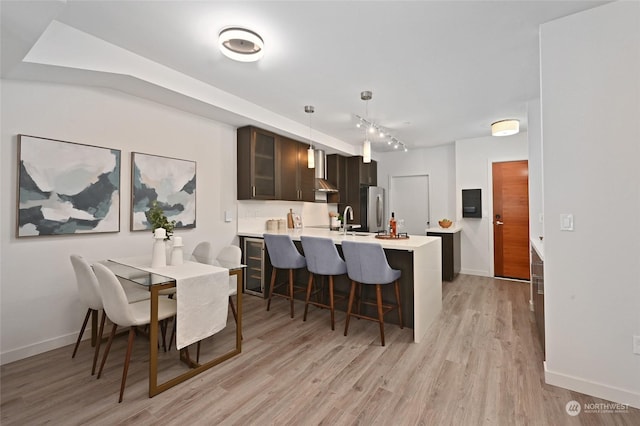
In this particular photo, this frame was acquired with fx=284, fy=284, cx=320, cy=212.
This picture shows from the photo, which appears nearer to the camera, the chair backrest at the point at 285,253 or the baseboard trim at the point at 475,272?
the chair backrest at the point at 285,253

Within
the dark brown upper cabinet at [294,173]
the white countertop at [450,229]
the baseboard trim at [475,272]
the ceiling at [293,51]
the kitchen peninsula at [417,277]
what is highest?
the ceiling at [293,51]

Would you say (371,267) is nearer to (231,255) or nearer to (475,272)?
(231,255)

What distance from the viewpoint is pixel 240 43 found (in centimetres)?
224

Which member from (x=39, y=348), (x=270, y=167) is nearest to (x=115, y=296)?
(x=39, y=348)

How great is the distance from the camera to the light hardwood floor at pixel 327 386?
1682 mm

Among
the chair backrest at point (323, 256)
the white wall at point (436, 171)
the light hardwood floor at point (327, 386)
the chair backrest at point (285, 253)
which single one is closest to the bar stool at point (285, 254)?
the chair backrest at point (285, 253)

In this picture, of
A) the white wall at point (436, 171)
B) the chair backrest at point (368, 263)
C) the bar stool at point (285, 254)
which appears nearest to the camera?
the chair backrest at point (368, 263)

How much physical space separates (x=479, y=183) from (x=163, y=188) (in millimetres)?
5094

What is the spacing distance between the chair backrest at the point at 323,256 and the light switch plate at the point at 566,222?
1.75 m

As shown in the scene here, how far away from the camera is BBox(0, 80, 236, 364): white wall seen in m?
2.27

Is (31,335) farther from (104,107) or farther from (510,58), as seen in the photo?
(510,58)

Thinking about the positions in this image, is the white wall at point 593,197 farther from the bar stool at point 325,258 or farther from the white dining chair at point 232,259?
the white dining chair at point 232,259

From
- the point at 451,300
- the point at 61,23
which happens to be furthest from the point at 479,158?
the point at 61,23

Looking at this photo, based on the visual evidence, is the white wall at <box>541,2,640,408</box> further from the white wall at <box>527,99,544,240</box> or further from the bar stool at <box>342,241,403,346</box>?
the white wall at <box>527,99,544,240</box>
